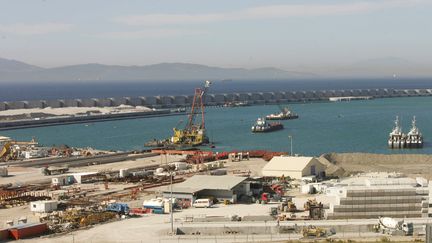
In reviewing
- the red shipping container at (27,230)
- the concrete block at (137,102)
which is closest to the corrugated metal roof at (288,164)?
the red shipping container at (27,230)

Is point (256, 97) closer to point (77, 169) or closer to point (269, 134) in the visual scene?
point (269, 134)

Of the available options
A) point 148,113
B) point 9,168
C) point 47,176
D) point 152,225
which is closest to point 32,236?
point 152,225

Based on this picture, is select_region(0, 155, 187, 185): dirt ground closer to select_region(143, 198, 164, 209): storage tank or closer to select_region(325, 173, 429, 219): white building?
select_region(143, 198, 164, 209): storage tank

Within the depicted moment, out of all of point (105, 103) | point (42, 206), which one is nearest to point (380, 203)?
point (42, 206)

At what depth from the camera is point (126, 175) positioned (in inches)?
2110

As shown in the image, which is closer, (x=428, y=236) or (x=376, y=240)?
(x=428, y=236)

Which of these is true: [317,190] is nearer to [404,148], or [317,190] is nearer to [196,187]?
[196,187]

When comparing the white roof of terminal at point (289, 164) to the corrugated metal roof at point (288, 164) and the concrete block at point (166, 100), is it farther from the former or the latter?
the concrete block at point (166, 100)

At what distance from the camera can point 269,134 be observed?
330ft

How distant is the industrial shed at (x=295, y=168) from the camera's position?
50.7 metres

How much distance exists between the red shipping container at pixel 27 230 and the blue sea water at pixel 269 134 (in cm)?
4567

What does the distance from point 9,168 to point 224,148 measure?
29444 millimetres

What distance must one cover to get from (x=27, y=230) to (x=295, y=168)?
23.2 metres

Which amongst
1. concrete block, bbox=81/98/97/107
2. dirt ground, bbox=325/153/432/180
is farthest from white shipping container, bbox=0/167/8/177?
concrete block, bbox=81/98/97/107
